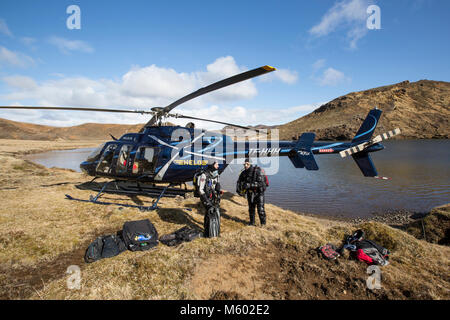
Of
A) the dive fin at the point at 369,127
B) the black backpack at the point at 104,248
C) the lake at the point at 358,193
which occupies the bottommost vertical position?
the lake at the point at 358,193

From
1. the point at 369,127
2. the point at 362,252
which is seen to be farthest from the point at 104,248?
the point at 369,127

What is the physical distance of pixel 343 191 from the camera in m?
15.4

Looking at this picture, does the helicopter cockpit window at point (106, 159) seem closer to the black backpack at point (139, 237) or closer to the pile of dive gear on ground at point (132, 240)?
the pile of dive gear on ground at point (132, 240)

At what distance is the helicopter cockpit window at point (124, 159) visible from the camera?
8.34 m

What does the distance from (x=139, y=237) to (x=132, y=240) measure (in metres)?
0.16

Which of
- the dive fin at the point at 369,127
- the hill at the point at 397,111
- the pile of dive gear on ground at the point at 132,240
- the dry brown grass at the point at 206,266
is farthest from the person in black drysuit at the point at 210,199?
the hill at the point at 397,111

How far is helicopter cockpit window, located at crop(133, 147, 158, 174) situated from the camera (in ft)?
27.1

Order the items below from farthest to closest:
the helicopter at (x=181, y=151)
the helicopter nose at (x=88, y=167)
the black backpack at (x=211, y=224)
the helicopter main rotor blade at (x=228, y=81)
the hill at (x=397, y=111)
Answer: the hill at (x=397, y=111)
the helicopter nose at (x=88, y=167)
the helicopter at (x=181, y=151)
the black backpack at (x=211, y=224)
the helicopter main rotor blade at (x=228, y=81)

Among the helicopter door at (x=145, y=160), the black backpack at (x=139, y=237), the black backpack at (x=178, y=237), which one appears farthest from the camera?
the helicopter door at (x=145, y=160)

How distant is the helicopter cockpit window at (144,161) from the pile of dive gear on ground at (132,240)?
10.3 ft

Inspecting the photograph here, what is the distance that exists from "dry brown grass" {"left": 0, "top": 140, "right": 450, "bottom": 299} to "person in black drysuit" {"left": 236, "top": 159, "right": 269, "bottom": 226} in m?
0.59

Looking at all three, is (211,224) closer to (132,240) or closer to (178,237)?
(178,237)

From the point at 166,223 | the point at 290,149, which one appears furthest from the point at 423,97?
the point at 166,223
